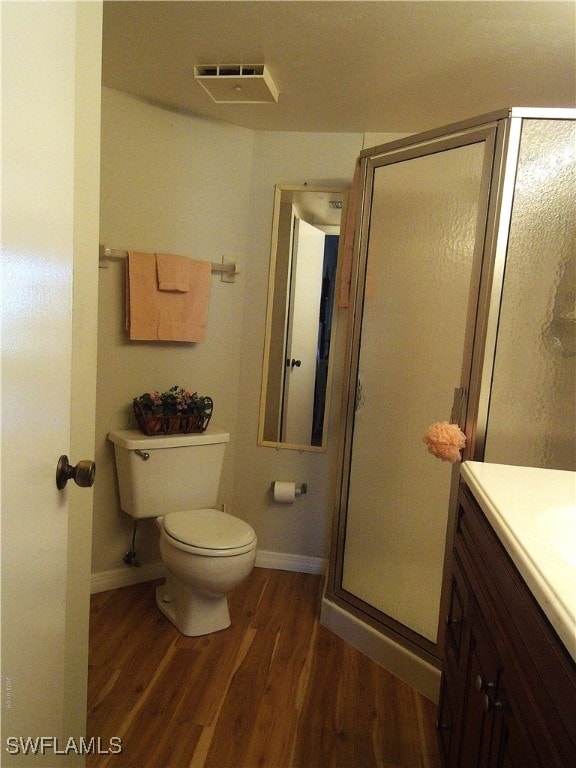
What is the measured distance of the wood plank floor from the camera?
1522 mm

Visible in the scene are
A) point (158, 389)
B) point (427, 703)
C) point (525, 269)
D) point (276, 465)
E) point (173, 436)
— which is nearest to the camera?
point (525, 269)

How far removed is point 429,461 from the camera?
1.93m

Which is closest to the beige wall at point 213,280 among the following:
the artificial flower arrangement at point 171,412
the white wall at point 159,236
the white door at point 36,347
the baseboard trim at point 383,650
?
the white wall at point 159,236

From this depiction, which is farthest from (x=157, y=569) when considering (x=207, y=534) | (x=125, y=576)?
(x=207, y=534)

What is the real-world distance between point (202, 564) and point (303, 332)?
1194 mm

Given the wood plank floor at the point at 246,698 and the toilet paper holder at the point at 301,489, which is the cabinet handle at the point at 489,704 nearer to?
the wood plank floor at the point at 246,698

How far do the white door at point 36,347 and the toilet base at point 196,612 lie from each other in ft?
3.34

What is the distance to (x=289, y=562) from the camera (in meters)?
2.68

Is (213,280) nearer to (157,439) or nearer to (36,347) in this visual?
(157,439)

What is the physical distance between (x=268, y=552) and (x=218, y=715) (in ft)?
3.50

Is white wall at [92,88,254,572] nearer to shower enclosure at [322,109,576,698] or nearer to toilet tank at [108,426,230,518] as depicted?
toilet tank at [108,426,230,518]

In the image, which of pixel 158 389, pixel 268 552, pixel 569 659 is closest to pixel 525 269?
pixel 569 659

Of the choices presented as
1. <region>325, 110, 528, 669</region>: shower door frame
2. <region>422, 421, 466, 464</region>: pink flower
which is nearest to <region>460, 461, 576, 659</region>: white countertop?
<region>422, 421, 466, 464</region>: pink flower

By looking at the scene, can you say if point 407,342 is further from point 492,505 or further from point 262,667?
point 262,667
